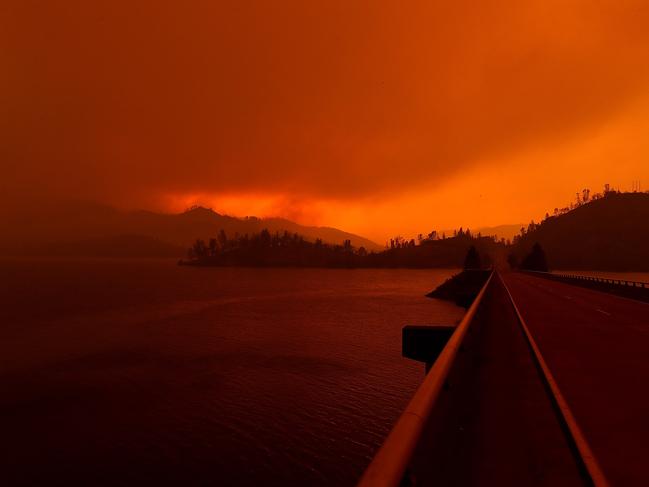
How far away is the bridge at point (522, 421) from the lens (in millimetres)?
3807

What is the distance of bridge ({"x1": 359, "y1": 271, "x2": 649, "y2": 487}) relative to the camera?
3.81 metres

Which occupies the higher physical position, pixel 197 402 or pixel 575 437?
pixel 575 437

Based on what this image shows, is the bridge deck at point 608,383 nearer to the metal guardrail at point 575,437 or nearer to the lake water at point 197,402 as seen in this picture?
the metal guardrail at point 575,437

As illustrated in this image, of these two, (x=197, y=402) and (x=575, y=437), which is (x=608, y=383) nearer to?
(x=575, y=437)

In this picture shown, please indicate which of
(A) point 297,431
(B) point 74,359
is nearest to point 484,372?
(A) point 297,431

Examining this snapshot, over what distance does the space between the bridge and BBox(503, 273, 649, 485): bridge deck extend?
0.02 metres

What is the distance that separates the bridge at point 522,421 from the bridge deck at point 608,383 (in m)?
0.02

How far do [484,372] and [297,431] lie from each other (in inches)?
477

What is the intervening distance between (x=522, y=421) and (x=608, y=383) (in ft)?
11.2

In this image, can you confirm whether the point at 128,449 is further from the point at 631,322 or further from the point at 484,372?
the point at 631,322

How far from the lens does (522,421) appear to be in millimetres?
5426

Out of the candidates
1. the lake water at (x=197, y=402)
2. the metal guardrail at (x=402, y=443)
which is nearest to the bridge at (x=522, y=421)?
the metal guardrail at (x=402, y=443)

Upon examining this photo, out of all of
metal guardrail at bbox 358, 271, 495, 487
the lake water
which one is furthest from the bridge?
the lake water

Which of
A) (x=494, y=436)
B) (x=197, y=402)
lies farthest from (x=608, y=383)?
(x=197, y=402)
